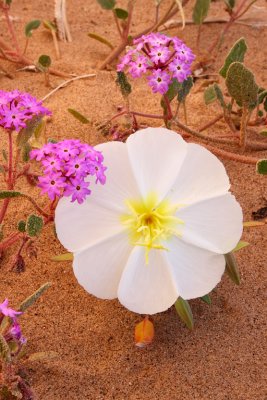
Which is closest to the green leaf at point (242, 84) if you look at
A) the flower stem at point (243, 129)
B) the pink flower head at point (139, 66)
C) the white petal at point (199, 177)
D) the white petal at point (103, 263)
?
the flower stem at point (243, 129)

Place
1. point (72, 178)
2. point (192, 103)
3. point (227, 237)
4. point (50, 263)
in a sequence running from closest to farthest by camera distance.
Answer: point (72, 178) → point (227, 237) → point (50, 263) → point (192, 103)

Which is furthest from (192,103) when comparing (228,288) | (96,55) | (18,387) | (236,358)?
(18,387)

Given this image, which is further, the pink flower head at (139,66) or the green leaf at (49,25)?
the green leaf at (49,25)

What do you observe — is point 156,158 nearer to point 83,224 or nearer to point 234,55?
point 83,224

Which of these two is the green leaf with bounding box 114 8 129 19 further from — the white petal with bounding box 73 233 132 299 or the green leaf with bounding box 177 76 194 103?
the white petal with bounding box 73 233 132 299

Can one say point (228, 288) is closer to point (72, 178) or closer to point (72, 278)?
point (72, 278)

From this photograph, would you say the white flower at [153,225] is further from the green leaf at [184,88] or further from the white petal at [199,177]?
the green leaf at [184,88]
